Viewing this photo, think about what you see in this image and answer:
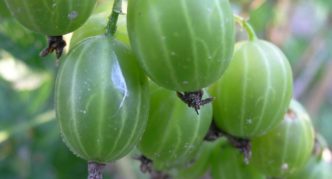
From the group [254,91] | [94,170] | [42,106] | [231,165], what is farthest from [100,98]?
[42,106]

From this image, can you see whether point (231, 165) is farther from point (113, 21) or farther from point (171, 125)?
point (113, 21)

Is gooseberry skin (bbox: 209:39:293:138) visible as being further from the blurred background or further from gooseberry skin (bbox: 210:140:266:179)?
the blurred background

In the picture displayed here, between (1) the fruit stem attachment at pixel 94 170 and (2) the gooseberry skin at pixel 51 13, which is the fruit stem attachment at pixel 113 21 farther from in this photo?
(1) the fruit stem attachment at pixel 94 170

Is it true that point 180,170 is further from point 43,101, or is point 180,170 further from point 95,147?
point 43,101

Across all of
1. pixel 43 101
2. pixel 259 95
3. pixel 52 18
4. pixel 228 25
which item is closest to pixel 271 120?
pixel 259 95

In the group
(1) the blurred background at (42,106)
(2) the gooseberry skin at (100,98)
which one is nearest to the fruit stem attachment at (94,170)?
(2) the gooseberry skin at (100,98)
